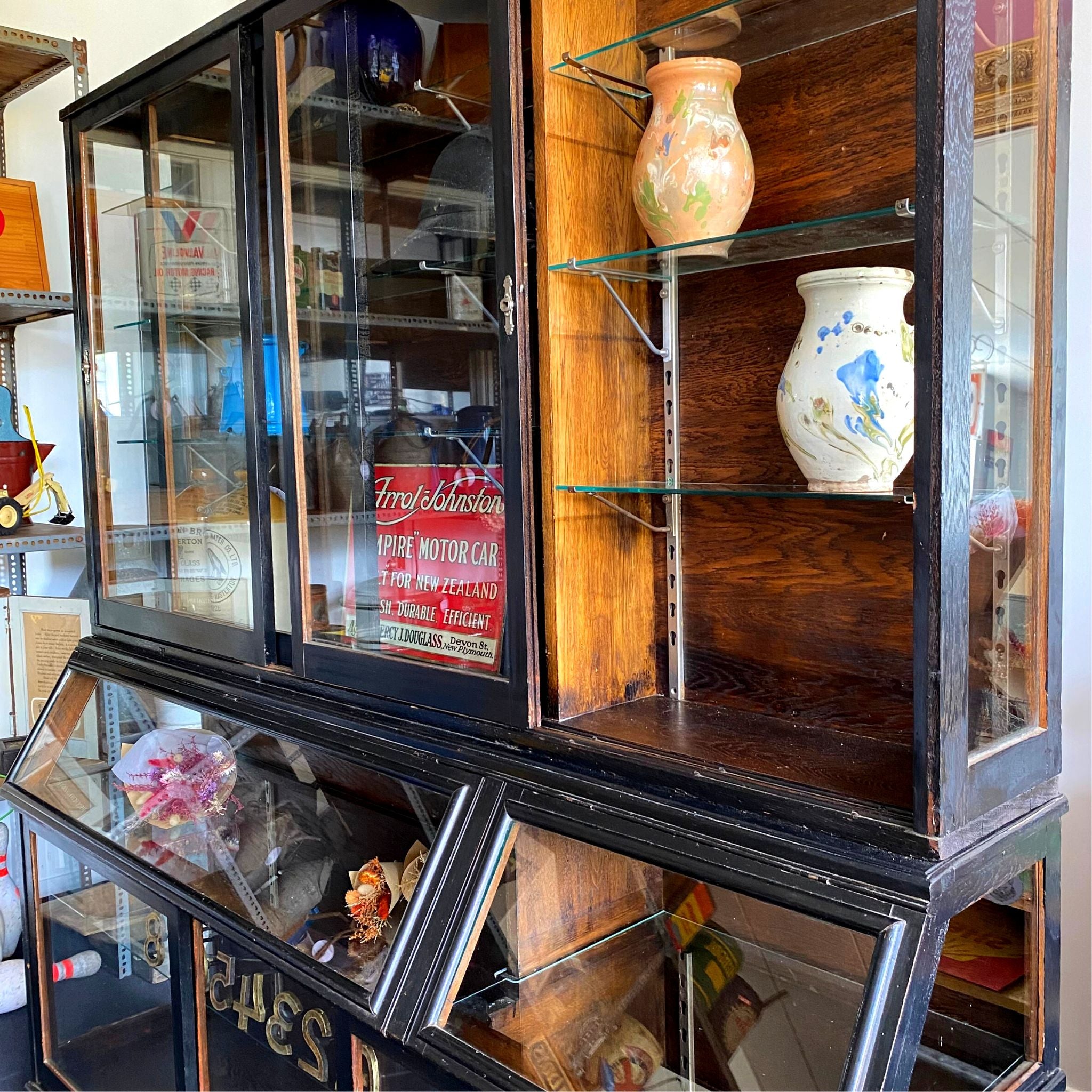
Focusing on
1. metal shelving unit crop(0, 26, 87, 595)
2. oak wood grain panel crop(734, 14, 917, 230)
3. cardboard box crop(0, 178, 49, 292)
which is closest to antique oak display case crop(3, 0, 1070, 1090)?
oak wood grain panel crop(734, 14, 917, 230)

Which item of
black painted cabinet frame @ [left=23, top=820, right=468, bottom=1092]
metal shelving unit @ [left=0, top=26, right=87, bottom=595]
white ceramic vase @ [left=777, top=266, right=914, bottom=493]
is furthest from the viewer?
metal shelving unit @ [left=0, top=26, right=87, bottom=595]

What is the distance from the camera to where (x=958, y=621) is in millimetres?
969

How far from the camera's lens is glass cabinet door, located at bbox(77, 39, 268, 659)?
1.83 metres

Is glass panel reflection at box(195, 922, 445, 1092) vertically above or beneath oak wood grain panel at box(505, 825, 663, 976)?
beneath

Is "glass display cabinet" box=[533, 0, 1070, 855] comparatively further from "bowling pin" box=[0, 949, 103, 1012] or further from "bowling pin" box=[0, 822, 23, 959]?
"bowling pin" box=[0, 822, 23, 959]

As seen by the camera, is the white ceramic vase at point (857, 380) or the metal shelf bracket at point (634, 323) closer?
the white ceramic vase at point (857, 380)

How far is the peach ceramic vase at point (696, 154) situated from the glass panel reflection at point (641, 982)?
753 mm

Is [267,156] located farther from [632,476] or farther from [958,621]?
[958,621]

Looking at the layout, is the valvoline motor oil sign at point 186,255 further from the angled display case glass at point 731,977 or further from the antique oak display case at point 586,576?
the angled display case glass at point 731,977

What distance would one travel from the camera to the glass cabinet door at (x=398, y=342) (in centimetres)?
139

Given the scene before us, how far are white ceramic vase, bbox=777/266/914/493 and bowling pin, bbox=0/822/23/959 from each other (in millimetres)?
2591

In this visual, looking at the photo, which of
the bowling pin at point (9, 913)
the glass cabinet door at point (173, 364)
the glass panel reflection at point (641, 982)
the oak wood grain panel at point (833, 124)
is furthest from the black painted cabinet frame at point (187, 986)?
the oak wood grain panel at point (833, 124)

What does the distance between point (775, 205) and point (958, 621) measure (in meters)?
0.65

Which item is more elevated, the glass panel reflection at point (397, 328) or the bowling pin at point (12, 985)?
the glass panel reflection at point (397, 328)
